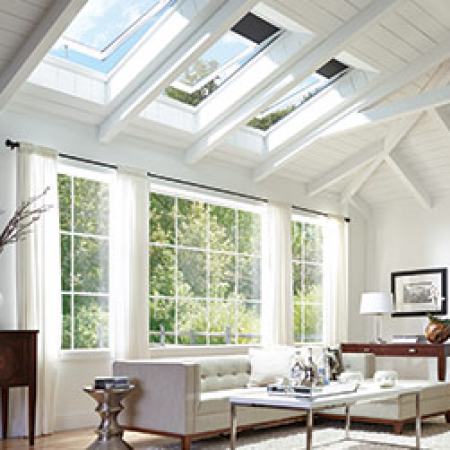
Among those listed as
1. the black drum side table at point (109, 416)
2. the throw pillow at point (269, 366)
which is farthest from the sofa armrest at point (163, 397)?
the throw pillow at point (269, 366)

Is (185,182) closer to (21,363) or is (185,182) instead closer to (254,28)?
(254,28)

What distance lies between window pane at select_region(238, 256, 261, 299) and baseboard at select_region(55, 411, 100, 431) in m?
2.56

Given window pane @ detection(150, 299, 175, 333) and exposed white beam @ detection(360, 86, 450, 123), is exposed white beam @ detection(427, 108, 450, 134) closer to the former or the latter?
exposed white beam @ detection(360, 86, 450, 123)

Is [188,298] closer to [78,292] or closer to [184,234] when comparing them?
[184,234]

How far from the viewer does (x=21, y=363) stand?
566cm

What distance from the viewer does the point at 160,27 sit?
613 cm

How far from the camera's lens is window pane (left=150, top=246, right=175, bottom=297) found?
7.94 meters

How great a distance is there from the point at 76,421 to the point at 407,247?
17.2 feet

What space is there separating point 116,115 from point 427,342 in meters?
4.25

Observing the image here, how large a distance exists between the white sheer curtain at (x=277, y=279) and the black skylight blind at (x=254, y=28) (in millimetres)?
2514

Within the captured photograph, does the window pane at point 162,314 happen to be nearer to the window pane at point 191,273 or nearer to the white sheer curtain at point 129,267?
the window pane at point 191,273

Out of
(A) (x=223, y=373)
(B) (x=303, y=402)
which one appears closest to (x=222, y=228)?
(A) (x=223, y=373)

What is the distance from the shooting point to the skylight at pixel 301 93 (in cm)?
754

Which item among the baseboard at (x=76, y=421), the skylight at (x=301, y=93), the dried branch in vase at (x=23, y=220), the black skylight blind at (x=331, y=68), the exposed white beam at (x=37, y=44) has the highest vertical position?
the black skylight blind at (x=331, y=68)
